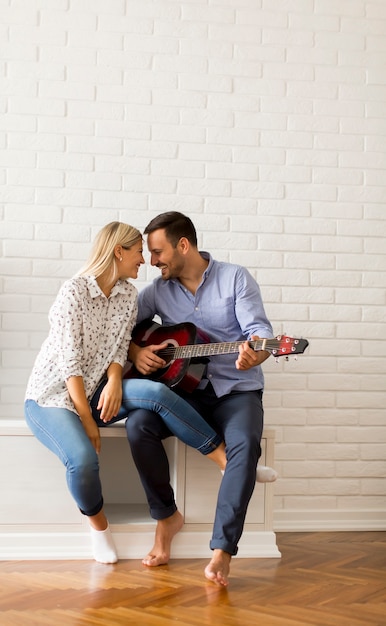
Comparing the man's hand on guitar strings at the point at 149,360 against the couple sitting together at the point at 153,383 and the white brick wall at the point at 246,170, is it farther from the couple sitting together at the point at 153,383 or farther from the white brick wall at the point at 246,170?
the white brick wall at the point at 246,170

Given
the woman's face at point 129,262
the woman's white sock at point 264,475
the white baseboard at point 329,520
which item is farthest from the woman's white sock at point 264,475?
the woman's face at point 129,262

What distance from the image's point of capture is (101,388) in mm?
2859

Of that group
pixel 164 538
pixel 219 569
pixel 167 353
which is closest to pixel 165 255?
pixel 167 353

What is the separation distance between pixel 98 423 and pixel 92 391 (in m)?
0.12

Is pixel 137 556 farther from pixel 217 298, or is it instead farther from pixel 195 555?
pixel 217 298

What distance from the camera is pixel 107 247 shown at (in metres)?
2.94

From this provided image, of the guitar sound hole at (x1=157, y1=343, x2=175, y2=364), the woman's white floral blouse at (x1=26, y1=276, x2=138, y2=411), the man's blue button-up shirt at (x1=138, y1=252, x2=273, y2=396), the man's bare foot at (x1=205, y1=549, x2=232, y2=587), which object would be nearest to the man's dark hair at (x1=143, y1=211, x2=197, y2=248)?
the man's blue button-up shirt at (x1=138, y1=252, x2=273, y2=396)

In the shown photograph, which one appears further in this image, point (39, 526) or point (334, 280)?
point (334, 280)

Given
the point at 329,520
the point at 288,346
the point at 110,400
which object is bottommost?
the point at 329,520

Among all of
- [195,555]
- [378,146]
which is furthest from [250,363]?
[378,146]

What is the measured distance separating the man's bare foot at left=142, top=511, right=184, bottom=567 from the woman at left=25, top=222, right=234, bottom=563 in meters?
0.15

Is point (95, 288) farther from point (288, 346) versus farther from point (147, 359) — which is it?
point (288, 346)

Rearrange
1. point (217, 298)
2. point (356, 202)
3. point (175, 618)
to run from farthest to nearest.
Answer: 1. point (356, 202)
2. point (217, 298)
3. point (175, 618)

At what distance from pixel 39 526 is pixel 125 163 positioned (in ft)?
5.22
